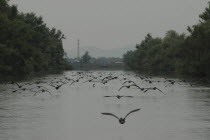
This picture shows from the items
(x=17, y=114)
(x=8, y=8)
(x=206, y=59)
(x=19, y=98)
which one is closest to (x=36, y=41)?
(x=8, y=8)

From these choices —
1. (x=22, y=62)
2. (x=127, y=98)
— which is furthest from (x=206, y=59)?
(x=127, y=98)

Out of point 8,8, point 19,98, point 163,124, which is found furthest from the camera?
point 8,8

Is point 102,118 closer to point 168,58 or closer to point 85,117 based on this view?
Result: point 85,117

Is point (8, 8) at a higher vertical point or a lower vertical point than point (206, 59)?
higher

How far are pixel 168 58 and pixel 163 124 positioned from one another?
159943mm

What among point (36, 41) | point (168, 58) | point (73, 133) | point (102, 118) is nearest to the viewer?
point (73, 133)

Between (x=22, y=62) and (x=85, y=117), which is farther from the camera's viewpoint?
(x=22, y=62)

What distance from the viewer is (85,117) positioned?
128ft

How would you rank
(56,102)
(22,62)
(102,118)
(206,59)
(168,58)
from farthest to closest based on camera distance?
(168,58) < (22,62) < (206,59) < (56,102) < (102,118)

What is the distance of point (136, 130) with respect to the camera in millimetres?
32469

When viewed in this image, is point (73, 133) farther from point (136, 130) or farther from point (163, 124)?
point (163, 124)

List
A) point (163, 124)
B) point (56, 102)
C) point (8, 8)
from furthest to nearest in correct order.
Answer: point (8, 8)
point (56, 102)
point (163, 124)

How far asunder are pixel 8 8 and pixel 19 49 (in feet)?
39.0

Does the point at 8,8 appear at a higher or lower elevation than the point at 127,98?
higher
